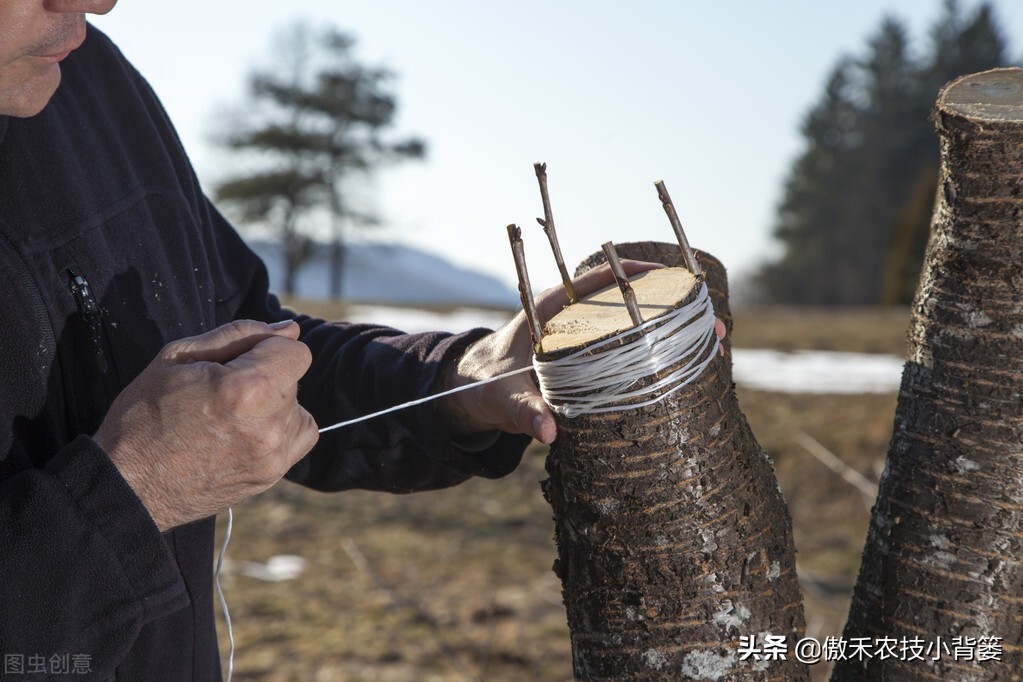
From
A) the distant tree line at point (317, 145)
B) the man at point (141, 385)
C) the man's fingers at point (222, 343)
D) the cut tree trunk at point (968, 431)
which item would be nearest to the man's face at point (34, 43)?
the man at point (141, 385)

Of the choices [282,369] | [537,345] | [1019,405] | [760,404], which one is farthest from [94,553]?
[760,404]

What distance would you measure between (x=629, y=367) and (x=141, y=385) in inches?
27.8

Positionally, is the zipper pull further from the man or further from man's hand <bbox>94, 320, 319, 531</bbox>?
man's hand <bbox>94, 320, 319, 531</bbox>

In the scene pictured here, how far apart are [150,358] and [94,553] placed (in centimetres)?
52

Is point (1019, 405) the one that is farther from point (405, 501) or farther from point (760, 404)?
point (760, 404)

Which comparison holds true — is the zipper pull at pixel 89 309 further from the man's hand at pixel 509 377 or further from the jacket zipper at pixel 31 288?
the man's hand at pixel 509 377

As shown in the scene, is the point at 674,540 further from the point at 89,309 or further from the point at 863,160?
the point at 863,160

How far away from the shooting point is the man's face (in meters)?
1.26

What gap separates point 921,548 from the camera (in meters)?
1.56

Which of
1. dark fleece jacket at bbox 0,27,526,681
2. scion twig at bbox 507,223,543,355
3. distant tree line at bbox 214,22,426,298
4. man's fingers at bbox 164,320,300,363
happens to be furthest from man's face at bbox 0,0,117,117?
distant tree line at bbox 214,22,426,298

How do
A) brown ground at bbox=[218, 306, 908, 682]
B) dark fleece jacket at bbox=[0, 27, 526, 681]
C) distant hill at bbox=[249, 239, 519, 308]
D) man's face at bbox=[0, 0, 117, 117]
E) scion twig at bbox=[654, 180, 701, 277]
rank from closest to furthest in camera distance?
dark fleece jacket at bbox=[0, 27, 526, 681], man's face at bbox=[0, 0, 117, 117], scion twig at bbox=[654, 180, 701, 277], brown ground at bbox=[218, 306, 908, 682], distant hill at bbox=[249, 239, 519, 308]

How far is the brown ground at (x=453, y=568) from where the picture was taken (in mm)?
3758

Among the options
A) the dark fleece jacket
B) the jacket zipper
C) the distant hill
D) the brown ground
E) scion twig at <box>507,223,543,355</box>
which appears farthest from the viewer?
the distant hill

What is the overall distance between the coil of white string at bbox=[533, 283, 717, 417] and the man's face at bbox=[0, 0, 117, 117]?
2.83 ft
